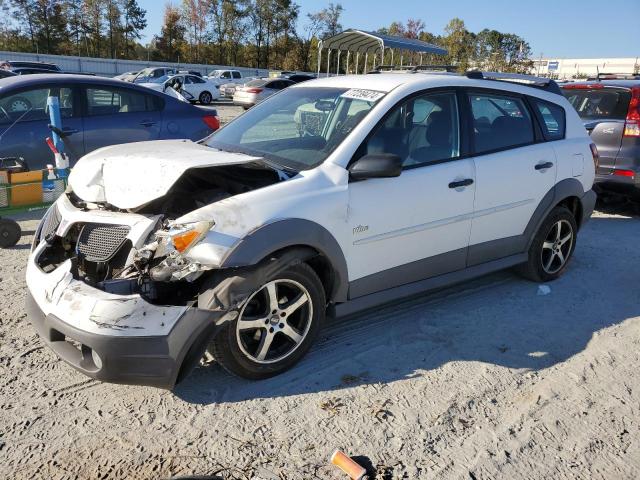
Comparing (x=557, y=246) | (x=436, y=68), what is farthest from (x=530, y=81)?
(x=557, y=246)

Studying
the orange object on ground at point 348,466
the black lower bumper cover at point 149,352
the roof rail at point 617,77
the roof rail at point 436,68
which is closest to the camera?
the orange object on ground at point 348,466

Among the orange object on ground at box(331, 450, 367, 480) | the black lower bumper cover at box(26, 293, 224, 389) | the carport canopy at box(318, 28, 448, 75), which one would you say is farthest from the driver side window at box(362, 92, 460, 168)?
the carport canopy at box(318, 28, 448, 75)

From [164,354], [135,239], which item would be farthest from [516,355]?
[135,239]

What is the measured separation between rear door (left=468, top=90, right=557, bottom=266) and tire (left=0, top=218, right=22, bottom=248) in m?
4.42

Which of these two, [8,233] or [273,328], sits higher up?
[273,328]

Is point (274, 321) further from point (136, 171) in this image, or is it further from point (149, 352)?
point (136, 171)

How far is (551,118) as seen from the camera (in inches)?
195

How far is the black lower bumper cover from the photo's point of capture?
2.81 meters

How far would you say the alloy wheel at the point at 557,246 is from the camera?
5062 millimetres

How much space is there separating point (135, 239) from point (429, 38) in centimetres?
6656

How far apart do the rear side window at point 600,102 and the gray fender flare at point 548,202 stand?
11.1 ft

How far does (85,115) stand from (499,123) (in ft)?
16.5

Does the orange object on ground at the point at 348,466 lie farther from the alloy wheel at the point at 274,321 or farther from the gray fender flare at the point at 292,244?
the gray fender flare at the point at 292,244

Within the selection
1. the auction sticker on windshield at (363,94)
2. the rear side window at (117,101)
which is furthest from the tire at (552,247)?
the rear side window at (117,101)
